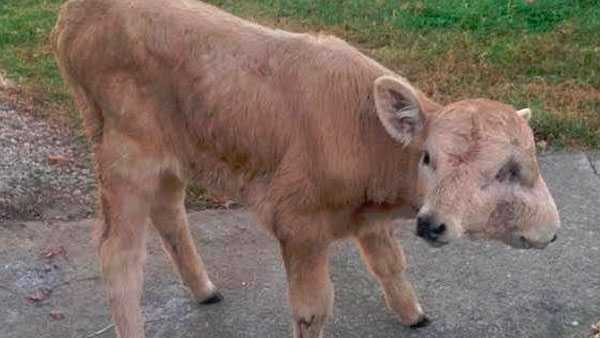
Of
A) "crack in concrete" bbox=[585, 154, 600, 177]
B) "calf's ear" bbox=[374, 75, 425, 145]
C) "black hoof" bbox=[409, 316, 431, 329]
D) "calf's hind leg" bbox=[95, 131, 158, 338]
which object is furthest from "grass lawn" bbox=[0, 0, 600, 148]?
"calf's ear" bbox=[374, 75, 425, 145]

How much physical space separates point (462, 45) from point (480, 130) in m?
4.96

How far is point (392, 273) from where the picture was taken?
511cm

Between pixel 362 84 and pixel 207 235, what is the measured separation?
6.57ft

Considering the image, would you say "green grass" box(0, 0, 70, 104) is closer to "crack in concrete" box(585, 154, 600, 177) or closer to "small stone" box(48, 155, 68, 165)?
"small stone" box(48, 155, 68, 165)

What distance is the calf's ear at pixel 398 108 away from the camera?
13.4 feet

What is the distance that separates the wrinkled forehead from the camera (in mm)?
3842

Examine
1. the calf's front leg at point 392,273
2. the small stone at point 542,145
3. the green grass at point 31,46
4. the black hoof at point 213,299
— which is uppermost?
the calf's front leg at point 392,273

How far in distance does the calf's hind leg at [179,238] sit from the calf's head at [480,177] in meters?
1.50

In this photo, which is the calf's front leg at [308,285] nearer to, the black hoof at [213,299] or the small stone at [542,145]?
the black hoof at [213,299]

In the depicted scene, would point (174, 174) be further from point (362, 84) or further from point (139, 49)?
point (362, 84)

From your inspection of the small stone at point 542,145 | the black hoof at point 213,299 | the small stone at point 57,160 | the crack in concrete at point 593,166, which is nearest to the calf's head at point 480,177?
the black hoof at point 213,299

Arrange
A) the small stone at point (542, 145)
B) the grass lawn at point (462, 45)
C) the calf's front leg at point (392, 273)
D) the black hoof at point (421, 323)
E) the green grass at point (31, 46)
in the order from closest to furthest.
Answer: the calf's front leg at point (392, 273)
the black hoof at point (421, 323)
the small stone at point (542, 145)
the grass lawn at point (462, 45)
the green grass at point (31, 46)

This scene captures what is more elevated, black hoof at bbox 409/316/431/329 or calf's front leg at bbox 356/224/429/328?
calf's front leg at bbox 356/224/429/328

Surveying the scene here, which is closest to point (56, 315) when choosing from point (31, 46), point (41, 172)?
point (41, 172)
